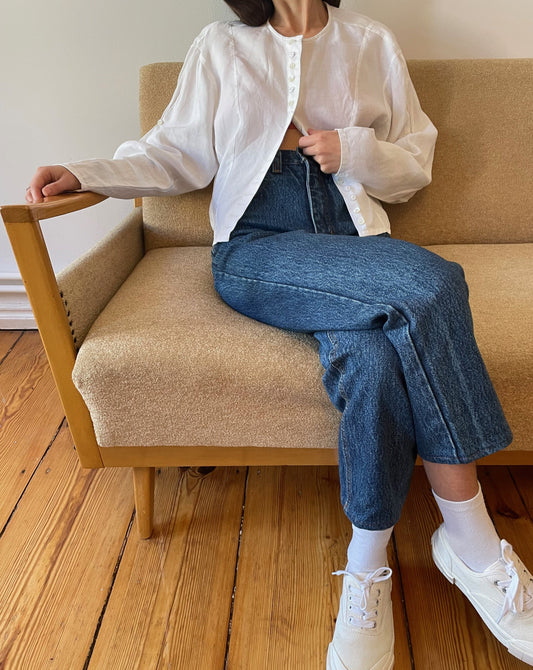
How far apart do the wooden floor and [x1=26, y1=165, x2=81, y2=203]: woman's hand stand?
620mm

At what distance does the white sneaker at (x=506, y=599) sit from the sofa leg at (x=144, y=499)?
54cm

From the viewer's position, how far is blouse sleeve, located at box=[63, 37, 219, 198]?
934 mm

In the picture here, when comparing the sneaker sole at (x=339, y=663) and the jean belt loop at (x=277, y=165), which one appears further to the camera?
the jean belt loop at (x=277, y=165)

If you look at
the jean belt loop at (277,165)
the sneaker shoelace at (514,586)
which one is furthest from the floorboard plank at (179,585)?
the jean belt loop at (277,165)

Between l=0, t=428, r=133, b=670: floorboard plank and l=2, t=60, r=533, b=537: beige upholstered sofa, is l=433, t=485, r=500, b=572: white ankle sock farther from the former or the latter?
l=0, t=428, r=133, b=670: floorboard plank

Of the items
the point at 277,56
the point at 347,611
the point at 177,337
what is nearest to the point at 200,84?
the point at 277,56

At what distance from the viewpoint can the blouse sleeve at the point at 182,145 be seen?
3.06ft

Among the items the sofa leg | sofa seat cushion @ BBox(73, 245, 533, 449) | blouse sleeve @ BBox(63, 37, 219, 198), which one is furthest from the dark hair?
the sofa leg

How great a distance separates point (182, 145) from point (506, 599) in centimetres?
97

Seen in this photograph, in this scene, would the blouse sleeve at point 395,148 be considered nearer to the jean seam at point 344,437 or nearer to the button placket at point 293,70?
the button placket at point 293,70

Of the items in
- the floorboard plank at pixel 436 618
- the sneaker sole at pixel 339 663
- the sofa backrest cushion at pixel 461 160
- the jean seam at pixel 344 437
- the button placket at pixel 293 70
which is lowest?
the floorboard plank at pixel 436 618

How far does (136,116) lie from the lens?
135 cm

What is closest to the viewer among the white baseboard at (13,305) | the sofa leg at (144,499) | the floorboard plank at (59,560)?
the floorboard plank at (59,560)

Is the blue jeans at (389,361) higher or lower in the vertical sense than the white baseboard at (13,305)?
higher
